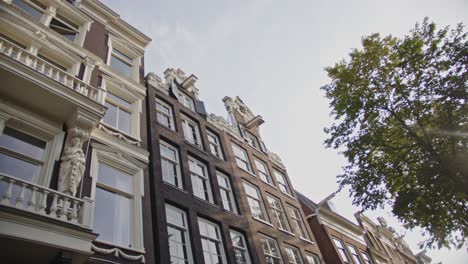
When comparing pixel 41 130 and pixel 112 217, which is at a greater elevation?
pixel 41 130

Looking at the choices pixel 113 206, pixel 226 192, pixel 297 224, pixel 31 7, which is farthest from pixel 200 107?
pixel 113 206

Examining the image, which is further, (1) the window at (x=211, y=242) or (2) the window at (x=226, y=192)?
(2) the window at (x=226, y=192)

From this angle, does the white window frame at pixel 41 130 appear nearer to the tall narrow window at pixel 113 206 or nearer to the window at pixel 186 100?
the tall narrow window at pixel 113 206

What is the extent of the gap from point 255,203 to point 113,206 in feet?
37.7

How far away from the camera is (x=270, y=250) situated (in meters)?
17.7

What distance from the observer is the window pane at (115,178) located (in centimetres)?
1044

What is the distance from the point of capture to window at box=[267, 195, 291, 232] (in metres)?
20.9

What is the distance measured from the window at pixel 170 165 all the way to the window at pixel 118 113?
2.44 meters

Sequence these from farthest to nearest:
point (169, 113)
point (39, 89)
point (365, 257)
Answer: point (365, 257) → point (169, 113) → point (39, 89)

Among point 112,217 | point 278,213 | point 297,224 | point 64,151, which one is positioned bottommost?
point 112,217

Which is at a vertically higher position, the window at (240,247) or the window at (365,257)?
the window at (365,257)

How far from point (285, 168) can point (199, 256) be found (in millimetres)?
16571

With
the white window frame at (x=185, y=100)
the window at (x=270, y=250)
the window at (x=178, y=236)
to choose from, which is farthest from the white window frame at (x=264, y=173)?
the window at (x=178, y=236)

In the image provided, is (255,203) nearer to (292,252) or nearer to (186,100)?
(292,252)
